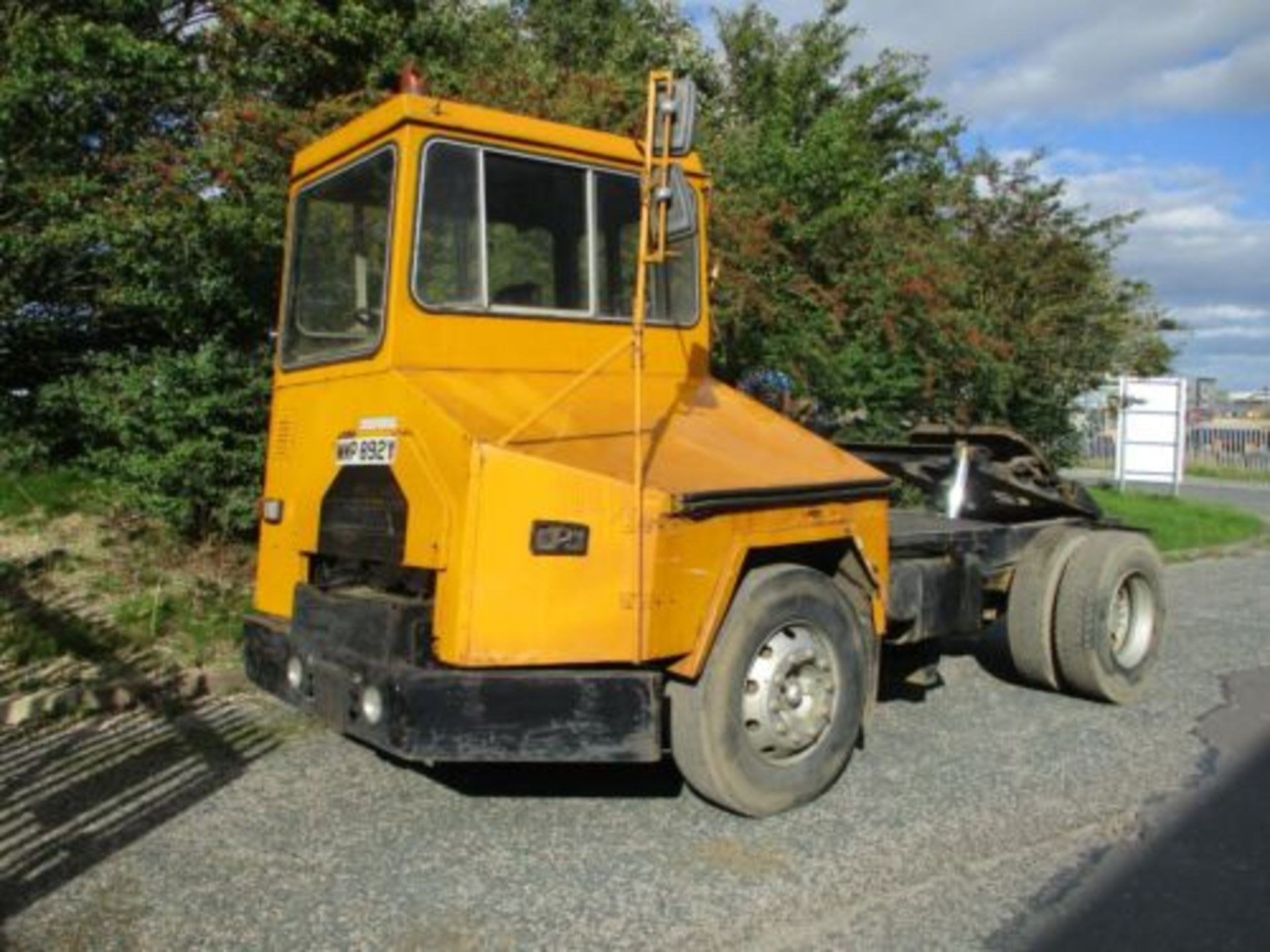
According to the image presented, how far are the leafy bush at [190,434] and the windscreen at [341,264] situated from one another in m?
2.68

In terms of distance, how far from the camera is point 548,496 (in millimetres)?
4184

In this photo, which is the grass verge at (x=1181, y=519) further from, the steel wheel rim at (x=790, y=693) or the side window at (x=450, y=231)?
the side window at (x=450, y=231)

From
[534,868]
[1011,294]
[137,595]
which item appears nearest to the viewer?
[534,868]

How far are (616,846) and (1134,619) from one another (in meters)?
4.03

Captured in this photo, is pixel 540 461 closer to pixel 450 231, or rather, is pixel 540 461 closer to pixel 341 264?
pixel 450 231

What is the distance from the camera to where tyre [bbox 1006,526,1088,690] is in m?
6.75

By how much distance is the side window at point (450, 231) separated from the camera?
4.79 meters

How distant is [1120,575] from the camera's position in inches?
267

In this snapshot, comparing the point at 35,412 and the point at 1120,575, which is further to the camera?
the point at 35,412

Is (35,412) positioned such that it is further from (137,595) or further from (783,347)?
(783,347)

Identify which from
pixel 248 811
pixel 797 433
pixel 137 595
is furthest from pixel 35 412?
pixel 797 433

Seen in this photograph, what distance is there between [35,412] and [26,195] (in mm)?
1847

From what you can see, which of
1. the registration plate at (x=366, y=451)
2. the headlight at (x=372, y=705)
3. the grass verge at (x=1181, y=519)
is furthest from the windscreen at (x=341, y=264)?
the grass verge at (x=1181, y=519)

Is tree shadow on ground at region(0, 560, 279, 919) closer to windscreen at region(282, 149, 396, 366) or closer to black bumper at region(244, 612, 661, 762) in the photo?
black bumper at region(244, 612, 661, 762)
